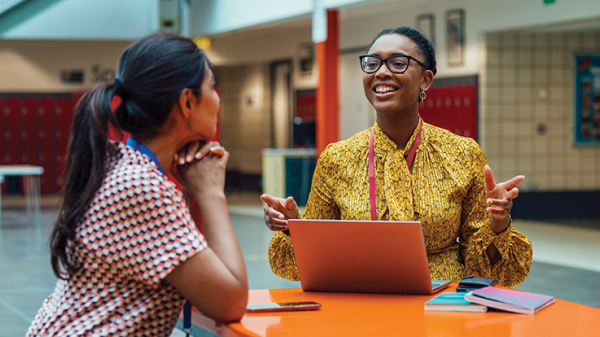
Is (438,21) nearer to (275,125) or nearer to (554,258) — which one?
(554,258)

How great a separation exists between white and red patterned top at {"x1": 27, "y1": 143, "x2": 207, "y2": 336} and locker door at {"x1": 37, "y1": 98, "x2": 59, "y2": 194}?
14684 millimetres

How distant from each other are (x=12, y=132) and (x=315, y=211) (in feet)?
47.8

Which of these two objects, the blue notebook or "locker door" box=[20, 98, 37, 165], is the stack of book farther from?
"locker door" box=[20, 98, 37, 165]

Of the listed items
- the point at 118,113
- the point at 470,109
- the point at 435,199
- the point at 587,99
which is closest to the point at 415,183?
the point at 435,199

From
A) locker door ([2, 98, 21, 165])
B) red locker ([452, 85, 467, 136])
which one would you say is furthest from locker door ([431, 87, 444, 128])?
locker door ([2, 98, 21, 165])

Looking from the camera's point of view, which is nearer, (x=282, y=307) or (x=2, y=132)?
(x=282, y=307)

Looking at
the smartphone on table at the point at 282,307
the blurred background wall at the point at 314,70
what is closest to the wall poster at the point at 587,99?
the blurred background wall at the point at 314,70

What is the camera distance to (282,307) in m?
1.52

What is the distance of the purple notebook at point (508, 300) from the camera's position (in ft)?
4.90

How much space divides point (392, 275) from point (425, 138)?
1.62ft

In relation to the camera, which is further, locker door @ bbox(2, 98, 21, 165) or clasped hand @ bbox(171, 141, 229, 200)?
locker door @ bbox(2, 98, 21, 165)

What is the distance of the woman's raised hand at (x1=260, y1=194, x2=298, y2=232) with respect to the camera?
1795 millimetres

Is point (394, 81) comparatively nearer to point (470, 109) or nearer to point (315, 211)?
point (315, 211)

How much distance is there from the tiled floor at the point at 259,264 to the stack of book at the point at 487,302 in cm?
337
